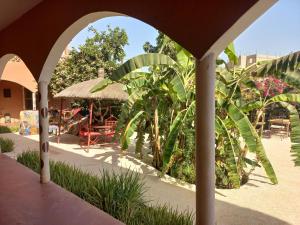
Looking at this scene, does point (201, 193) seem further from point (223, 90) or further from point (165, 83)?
point (165, 83)

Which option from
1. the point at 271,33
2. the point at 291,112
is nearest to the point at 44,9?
the point at 291,112

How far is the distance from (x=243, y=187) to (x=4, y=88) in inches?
723

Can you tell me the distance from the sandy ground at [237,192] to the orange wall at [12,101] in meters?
10.5

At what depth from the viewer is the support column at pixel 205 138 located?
103 inches

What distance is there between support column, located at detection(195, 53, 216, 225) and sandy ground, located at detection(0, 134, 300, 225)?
9.35 feet

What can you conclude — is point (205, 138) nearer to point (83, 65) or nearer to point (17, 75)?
point (83, 65)

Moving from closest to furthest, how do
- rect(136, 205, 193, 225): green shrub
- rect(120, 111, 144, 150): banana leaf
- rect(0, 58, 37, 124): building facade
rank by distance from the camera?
rect(136, 205, 193, 225): green shrub < rect(120, 111, 144, 150): banana leaf < rect(0, 58, 37, 124): building facade

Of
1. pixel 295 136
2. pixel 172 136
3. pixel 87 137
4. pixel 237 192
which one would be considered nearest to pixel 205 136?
pixel 172 136

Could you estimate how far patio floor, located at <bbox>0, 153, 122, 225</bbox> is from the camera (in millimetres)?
3848

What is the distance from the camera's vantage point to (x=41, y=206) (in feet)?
14.1

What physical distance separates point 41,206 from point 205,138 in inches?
116

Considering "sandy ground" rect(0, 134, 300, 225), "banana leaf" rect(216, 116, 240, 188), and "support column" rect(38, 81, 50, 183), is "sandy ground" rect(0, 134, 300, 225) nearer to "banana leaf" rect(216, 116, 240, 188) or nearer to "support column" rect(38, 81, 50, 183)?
"banana leaf" rect(216, 116, 240, 188)

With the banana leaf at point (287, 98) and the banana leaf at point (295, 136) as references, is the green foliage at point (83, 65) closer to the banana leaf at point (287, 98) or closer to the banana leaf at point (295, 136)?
the banana leaf at point (287, 98)

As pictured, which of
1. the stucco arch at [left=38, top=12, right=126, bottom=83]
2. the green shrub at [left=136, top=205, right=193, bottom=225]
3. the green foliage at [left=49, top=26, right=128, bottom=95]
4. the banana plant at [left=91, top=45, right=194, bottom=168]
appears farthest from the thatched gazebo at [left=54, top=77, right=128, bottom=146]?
the green shrub at [left=136, top=205, right=193, bottom=225]
